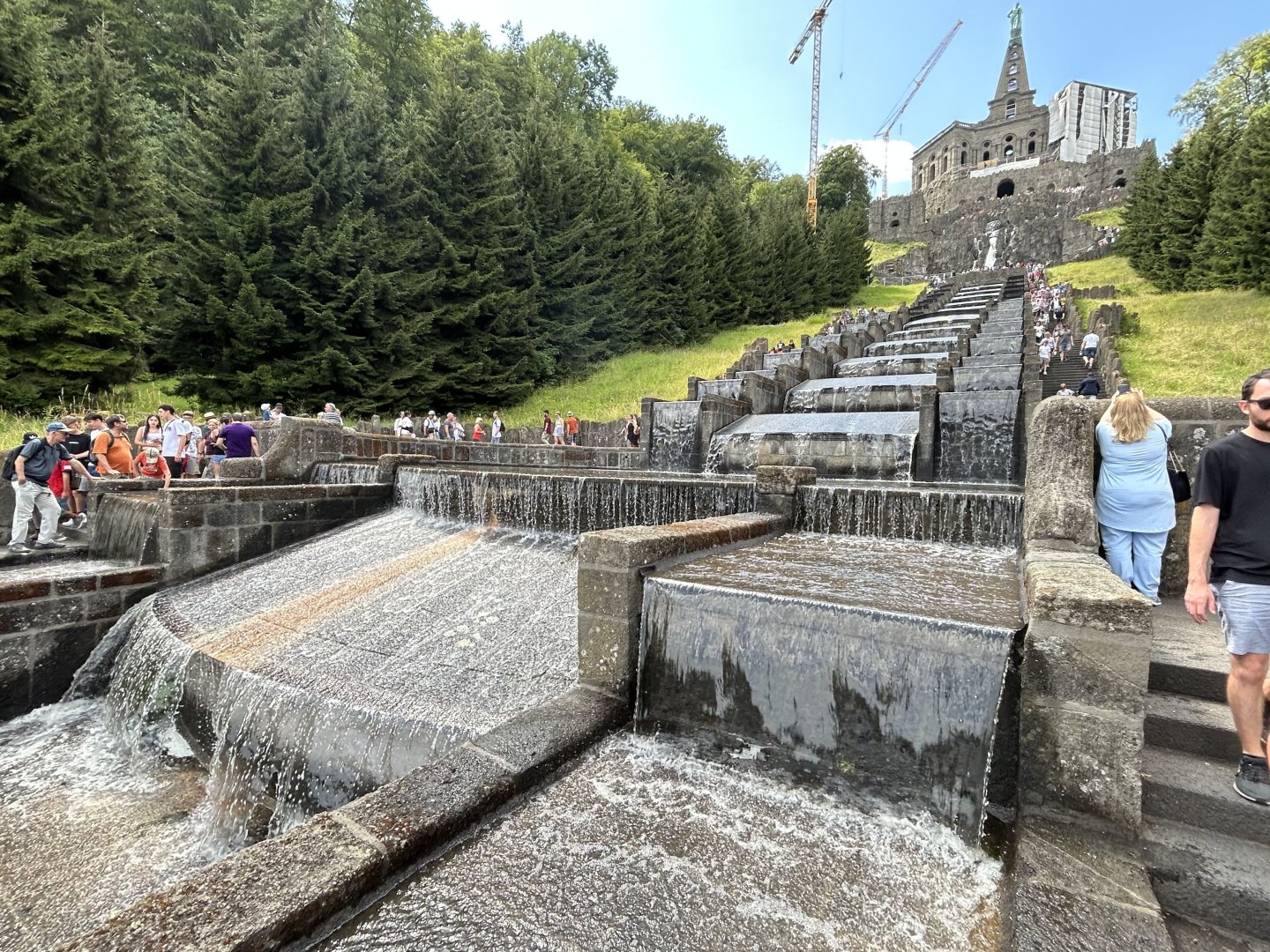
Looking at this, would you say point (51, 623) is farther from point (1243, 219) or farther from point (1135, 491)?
point (1243, 219)

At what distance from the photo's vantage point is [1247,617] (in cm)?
284

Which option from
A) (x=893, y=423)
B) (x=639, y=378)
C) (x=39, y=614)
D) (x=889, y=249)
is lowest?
(x=39, y=614)

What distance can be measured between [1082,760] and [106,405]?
23.4 m

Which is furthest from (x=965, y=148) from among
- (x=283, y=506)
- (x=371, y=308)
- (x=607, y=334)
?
(x=283, y=506)

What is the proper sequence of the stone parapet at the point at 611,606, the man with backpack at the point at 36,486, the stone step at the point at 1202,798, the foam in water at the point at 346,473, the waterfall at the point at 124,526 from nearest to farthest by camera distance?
the stone step at the point at 1202,798, the stone parapet at the point at 611,606, the waterfall at the point at 124,526, the man with backpack at the point at 36,486, the foam in water at the point at 346,473

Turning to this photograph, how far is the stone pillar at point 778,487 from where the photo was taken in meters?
6.77

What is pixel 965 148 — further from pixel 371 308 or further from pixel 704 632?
pixel 704 632

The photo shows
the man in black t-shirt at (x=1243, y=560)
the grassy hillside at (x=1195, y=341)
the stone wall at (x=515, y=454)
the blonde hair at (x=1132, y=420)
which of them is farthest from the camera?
the grassy hillside at (x=1195, y=341)

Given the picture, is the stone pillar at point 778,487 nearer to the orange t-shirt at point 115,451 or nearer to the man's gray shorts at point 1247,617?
the man's gray shorts at point 1247,617

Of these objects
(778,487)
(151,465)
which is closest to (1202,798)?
(778,487)

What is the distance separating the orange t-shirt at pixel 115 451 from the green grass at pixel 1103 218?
2549 inches

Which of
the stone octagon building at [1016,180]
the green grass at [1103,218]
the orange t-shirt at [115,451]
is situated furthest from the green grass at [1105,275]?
the orange t-shirt at [115,451]

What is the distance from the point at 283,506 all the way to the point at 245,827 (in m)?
5.15

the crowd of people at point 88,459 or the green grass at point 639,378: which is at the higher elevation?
the green grass at point 639,378
